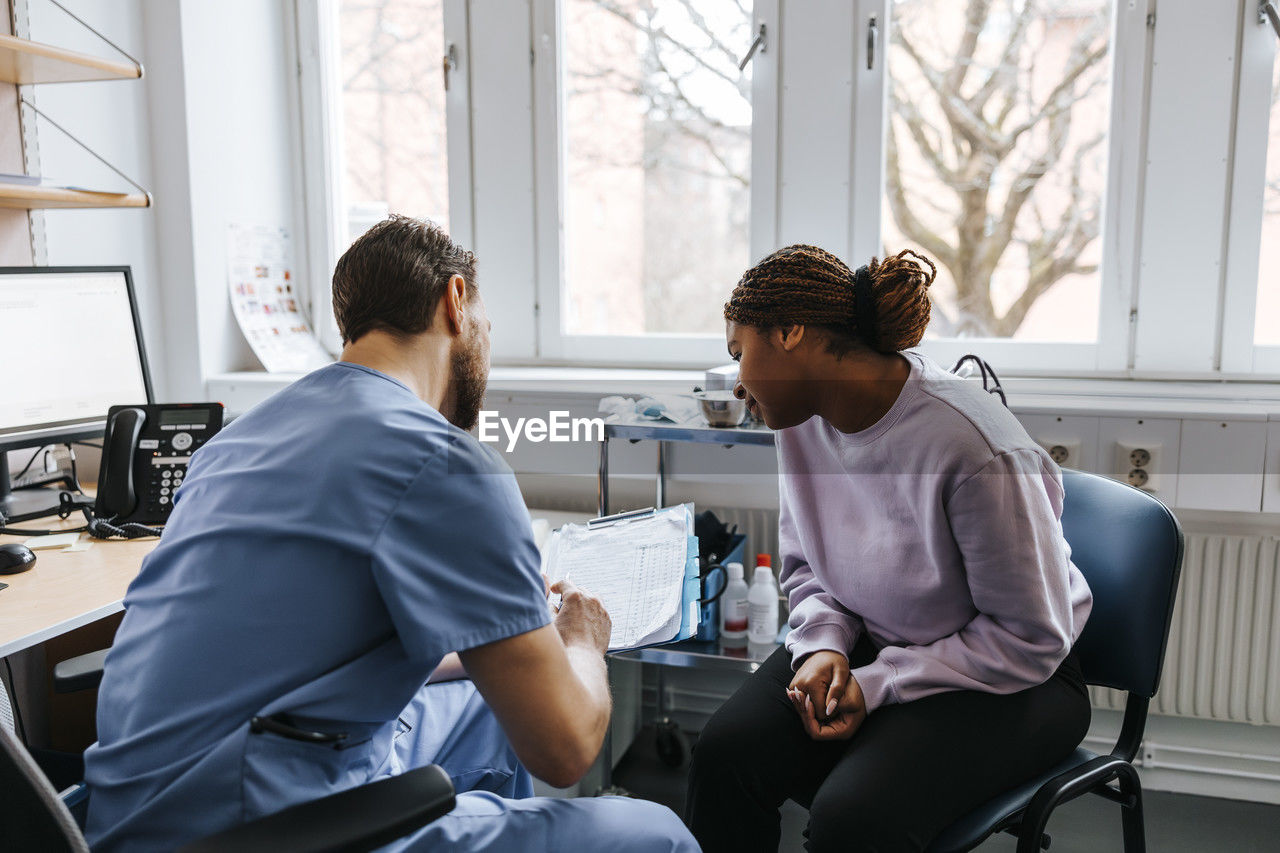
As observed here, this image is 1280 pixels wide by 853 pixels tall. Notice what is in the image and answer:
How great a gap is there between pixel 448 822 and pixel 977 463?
0.75 m

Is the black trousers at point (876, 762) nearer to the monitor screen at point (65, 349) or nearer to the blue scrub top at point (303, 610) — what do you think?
the blue scrub top at point (303, 610)

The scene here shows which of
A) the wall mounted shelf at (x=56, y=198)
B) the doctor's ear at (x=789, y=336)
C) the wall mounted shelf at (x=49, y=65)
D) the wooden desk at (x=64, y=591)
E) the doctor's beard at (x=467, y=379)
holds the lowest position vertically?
the wooden desk at (x=64, y=591)

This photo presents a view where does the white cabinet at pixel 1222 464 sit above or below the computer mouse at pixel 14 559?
above

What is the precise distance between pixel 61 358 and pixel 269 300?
0.86m

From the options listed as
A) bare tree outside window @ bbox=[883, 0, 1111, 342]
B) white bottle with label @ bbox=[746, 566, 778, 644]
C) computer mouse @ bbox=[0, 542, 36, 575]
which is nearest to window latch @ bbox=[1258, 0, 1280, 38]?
bare tree outside window @ bbox=[883, 0, 1111, 342]

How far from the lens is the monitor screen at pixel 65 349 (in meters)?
1.72

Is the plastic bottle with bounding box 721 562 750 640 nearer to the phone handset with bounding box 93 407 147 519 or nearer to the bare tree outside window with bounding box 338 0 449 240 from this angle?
the phone handset with bounding box 93 407 147 519

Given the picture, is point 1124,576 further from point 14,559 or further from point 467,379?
point 14,559

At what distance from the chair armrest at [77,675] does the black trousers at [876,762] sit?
2.63 ft

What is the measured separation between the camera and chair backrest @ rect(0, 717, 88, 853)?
74 cm

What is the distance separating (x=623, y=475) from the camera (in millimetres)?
2279

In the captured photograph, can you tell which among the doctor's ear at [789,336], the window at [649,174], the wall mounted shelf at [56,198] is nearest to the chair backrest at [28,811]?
the doctor's ear at [789,336]

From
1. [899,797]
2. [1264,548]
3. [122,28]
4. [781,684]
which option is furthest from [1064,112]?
[122,28]

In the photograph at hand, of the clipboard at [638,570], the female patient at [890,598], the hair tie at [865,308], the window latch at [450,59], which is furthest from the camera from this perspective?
the window latch at [450,59]
